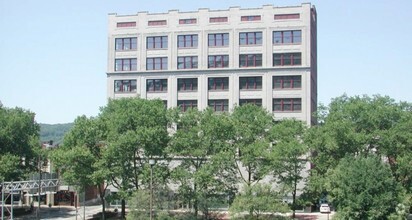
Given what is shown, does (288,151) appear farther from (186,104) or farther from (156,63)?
(156,63)

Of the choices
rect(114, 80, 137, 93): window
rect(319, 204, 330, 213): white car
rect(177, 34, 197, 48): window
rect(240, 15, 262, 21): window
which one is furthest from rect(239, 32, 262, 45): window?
rect(319, 204, 330, 213): white car

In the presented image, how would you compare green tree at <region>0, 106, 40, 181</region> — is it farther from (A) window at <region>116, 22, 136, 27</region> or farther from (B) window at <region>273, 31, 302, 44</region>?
(B) window at <region>273, 31, 302, 44</region>

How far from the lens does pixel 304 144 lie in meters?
57.0

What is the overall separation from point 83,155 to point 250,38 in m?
32.0

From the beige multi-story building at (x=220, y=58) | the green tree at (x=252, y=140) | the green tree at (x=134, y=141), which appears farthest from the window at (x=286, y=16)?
the green tree at (x=134, y=141)

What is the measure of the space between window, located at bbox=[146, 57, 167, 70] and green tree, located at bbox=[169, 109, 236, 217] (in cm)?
2235

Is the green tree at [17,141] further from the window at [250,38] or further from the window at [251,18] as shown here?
the window at [251,18]

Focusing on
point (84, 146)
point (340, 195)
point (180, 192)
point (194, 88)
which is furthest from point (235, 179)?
point (194, 88)

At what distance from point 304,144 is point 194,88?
83.5ft

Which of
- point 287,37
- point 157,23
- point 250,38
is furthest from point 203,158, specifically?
point 157,23

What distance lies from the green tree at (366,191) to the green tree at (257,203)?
5.76 meters

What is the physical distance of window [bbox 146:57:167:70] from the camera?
260ft

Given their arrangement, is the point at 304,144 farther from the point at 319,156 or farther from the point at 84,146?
the point at 84,146

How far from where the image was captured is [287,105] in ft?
244
